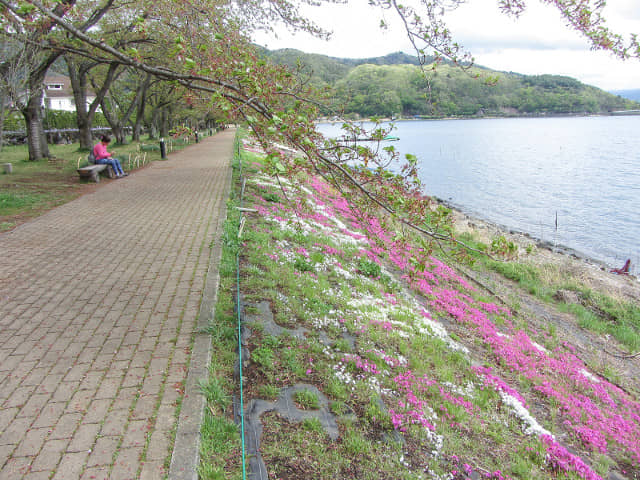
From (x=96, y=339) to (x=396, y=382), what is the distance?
358 cm

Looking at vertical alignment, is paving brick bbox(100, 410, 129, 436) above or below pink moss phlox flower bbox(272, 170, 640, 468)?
above

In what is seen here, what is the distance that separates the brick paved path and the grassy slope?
1.79ft

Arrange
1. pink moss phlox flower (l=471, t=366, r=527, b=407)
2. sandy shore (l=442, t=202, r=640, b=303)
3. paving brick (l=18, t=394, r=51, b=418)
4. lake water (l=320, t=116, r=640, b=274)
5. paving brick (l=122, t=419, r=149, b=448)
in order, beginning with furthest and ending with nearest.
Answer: lake water (l=320, t=116, r=640, b=274) → sandy shore (l=442, t=202, r=640, b=303) → pink moss phlox flower (l=471, t=366, r=527, b=407) → paving brick (l=18, t=394, r=51, b=418) → paving brick (l=122, t=419, r=149, b=448)

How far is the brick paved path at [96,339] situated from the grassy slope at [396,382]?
55cm

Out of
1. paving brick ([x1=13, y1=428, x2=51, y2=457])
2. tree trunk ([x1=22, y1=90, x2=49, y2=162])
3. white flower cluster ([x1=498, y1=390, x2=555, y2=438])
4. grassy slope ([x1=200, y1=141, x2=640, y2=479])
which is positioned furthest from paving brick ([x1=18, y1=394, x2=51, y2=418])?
tree trunk ([x1=22, y1=90, x2=49, y2=162])

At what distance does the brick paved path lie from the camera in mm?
3355

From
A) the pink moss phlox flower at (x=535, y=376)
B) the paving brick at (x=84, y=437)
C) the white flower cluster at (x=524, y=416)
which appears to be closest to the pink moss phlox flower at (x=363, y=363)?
the pink moss phlox flower at (x=535, y=376)

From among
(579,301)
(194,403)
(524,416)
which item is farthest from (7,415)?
(579,301)

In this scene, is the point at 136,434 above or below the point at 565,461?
above

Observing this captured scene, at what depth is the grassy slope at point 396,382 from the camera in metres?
3.86

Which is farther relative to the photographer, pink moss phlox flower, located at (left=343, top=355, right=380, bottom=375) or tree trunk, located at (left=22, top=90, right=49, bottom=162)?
tree trunk, located at (left=22, top=90, right=49, bottom=162)

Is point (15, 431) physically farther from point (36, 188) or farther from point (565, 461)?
point (36, 188)

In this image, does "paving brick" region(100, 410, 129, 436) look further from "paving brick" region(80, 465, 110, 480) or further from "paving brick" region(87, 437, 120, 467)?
"paving brick" region(80, 465, 110, 480)

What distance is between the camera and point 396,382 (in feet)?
16.5
